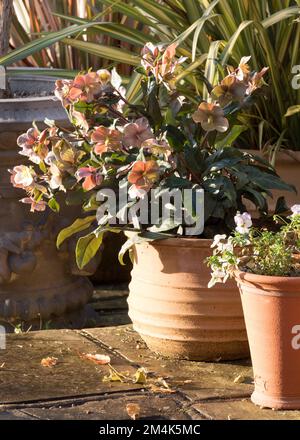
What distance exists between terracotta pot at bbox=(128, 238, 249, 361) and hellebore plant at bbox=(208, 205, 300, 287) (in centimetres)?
19

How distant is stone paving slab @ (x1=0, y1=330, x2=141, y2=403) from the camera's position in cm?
283

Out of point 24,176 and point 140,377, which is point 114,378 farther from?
point 24,176

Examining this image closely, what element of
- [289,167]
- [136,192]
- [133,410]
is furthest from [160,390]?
[289,167]

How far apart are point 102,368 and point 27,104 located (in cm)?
99

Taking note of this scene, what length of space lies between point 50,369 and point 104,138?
0.67 meters

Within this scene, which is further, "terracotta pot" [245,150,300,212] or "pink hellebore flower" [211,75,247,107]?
"terracotta pot" [245,150,300,212]

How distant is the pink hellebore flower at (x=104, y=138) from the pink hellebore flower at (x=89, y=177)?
56 millimetres

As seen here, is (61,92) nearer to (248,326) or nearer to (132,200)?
(132,200)

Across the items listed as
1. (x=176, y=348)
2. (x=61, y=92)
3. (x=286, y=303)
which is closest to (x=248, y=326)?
(x=286, y=303)

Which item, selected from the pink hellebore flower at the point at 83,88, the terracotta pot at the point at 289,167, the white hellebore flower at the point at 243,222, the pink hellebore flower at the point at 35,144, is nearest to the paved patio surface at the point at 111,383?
the white hellebore flower at the point at 243,222

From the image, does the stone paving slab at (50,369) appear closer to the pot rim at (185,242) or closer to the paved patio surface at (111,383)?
the paved patio surface at (111,383)

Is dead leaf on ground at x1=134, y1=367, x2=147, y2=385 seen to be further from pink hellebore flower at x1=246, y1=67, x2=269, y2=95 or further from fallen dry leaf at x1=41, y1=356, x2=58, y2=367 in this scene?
pink hellebore flower at x1=246, y1=67, x2=269, y2=95

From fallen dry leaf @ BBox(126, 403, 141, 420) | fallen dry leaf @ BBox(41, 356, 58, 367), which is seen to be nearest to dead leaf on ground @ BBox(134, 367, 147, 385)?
fallen dry leaf @ BBox(126, 403, 141, 420)

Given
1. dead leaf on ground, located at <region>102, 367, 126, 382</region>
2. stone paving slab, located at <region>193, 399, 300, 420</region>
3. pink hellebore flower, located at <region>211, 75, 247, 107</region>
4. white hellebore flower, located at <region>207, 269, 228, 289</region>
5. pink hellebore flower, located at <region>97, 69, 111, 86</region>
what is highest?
pink hellebore flower, located at <region>97, 69, 111, 86</region>
